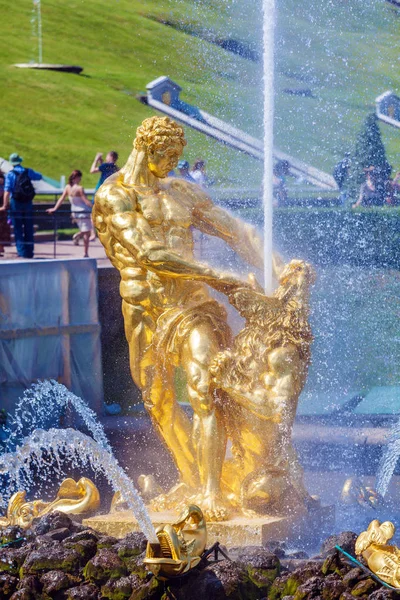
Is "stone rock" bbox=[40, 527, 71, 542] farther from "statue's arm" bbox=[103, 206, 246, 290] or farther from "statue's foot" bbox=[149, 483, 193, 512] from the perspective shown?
"statue's arm" bbox=[103, 206, 246, 290]

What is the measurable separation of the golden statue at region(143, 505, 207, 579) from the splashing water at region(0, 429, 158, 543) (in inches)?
2.0

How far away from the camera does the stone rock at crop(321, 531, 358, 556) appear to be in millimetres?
6758

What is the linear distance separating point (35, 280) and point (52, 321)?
17.3 inches

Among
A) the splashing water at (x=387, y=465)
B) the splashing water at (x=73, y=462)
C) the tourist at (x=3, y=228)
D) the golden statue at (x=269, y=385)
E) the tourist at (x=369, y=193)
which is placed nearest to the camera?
the splashing water at (x=73, y=462)

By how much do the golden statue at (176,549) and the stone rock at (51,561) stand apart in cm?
41

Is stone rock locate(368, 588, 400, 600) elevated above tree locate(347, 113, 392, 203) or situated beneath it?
situated beneath

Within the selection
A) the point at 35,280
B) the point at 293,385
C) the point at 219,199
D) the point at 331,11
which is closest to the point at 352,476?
the point at 293,385

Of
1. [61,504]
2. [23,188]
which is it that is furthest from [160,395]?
[23,188]

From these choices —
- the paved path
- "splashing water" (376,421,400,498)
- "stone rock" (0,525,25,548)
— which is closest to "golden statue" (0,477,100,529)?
"stone rock" (0,525,25,548)

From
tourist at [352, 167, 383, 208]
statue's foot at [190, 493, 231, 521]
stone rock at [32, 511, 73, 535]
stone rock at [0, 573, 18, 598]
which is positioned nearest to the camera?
stone rock at [0, 573, 18, 598]

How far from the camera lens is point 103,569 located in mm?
6750

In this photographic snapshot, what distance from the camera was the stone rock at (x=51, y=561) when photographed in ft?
22.2

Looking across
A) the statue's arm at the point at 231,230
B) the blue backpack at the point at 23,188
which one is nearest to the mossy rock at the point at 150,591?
the statue's arm at the point at 231,230

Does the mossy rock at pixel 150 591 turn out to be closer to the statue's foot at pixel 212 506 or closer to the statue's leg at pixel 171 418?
the statue's foot at pixel 212 506
